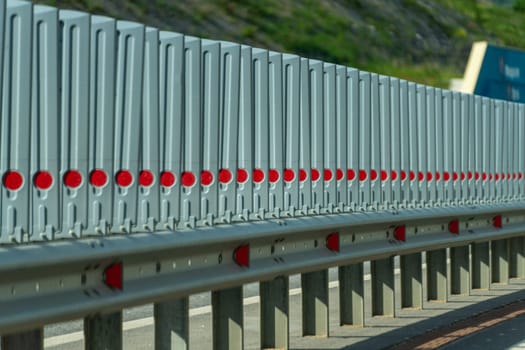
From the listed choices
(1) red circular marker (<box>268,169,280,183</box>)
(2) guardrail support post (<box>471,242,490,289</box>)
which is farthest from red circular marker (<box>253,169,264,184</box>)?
(2) guardrail support post (<box>471,242,490,289</box>)

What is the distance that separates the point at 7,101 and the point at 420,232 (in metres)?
7.14

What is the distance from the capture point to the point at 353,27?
86125 mm

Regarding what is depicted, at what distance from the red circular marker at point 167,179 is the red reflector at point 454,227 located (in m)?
6.22

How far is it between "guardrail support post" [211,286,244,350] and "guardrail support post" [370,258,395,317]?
4511 millimetres

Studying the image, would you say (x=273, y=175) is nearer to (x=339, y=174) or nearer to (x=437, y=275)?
(x=339, y=174)

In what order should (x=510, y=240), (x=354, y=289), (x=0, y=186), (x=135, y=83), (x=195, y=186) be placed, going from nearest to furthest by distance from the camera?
(x=0, y=186) < (x=135, y=83) < (x=195, y=186) < (x=354, y=289) < (x=510, y=240)

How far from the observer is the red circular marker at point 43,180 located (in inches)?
330

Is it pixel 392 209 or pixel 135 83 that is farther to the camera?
pixel 392 209

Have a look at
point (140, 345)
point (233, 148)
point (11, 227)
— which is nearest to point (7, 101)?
point (11, 227)

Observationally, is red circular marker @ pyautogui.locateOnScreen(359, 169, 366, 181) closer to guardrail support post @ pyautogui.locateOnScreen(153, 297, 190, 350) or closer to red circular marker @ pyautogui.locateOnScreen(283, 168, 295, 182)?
red circular marker @ pyautogui.locateOnScreen(283, 168, 295, 182)

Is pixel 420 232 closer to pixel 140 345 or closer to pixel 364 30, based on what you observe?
pixel 140 345

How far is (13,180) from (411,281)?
9533 mm

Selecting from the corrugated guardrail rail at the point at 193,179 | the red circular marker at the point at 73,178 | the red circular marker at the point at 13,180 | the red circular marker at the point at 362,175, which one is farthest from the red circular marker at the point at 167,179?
the red circular marker at the point at 362,175

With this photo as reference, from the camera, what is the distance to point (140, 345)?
14281 mm
